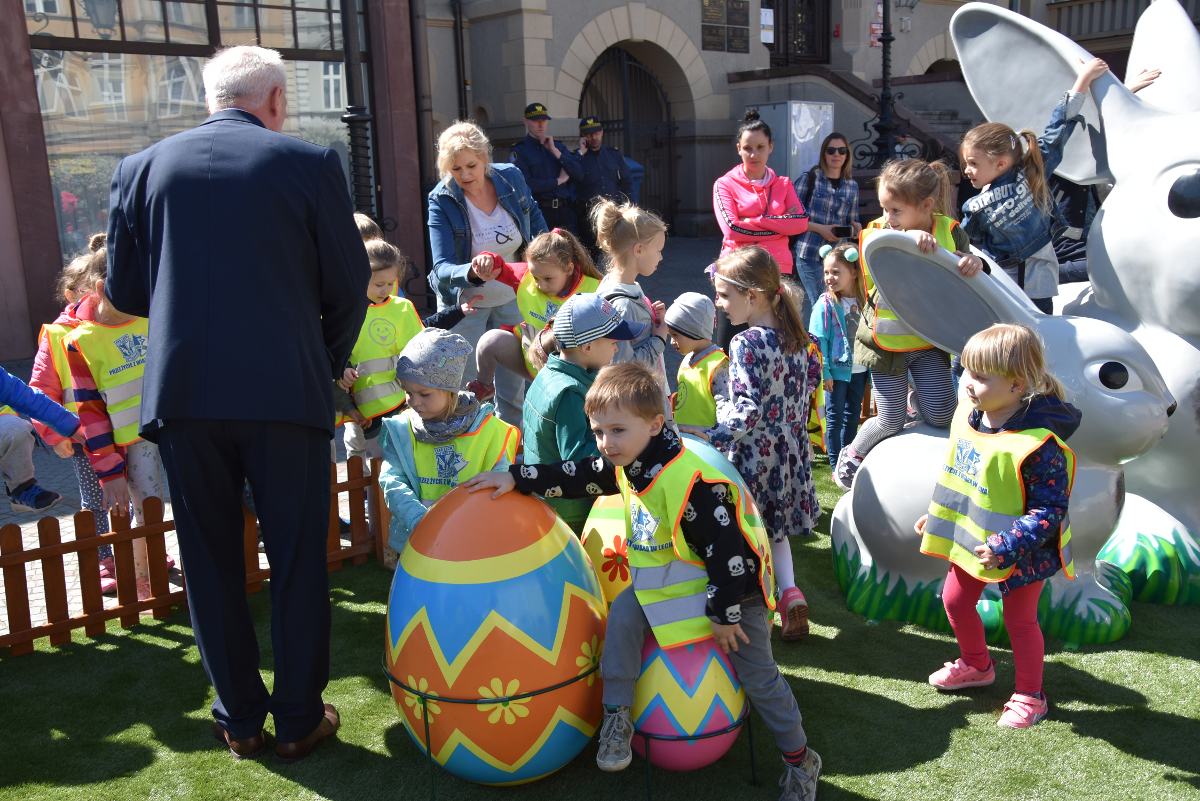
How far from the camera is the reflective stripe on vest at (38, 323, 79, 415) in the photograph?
4270 mm

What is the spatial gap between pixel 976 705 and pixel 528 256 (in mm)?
2747

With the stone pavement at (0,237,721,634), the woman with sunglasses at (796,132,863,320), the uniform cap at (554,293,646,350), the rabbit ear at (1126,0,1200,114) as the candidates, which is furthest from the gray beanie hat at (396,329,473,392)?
the woman with sunglasses at (796,132,863,320)

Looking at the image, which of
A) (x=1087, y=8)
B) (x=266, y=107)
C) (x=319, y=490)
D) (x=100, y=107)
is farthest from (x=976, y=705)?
(x=1087, y=8)

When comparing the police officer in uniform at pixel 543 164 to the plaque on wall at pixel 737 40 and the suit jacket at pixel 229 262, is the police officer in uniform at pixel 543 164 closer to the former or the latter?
the suit jacket at pixel 229 262

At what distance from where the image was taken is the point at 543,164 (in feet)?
31.6

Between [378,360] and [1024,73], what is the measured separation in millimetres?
3490

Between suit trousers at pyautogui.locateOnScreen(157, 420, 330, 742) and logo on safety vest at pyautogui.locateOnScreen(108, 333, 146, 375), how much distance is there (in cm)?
153

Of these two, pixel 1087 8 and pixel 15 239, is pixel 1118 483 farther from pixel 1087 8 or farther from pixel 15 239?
pixel 1087 8

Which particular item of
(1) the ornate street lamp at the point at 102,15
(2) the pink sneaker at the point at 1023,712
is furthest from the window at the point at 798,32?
(2) the pink sneaker at the point at 1023,712

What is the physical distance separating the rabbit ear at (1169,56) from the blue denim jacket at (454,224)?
3.21 metres

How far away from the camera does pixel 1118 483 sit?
3.74 meters

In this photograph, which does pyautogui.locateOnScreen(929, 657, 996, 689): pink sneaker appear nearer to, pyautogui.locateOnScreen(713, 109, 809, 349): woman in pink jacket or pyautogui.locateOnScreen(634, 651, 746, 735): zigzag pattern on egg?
pyautogui.locateOnScreen(634, 651, 746, 735): zigzag pattern on egg

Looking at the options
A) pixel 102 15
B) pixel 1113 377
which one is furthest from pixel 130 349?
pixel 102 15

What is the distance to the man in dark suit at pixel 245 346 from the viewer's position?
2.71 metres
